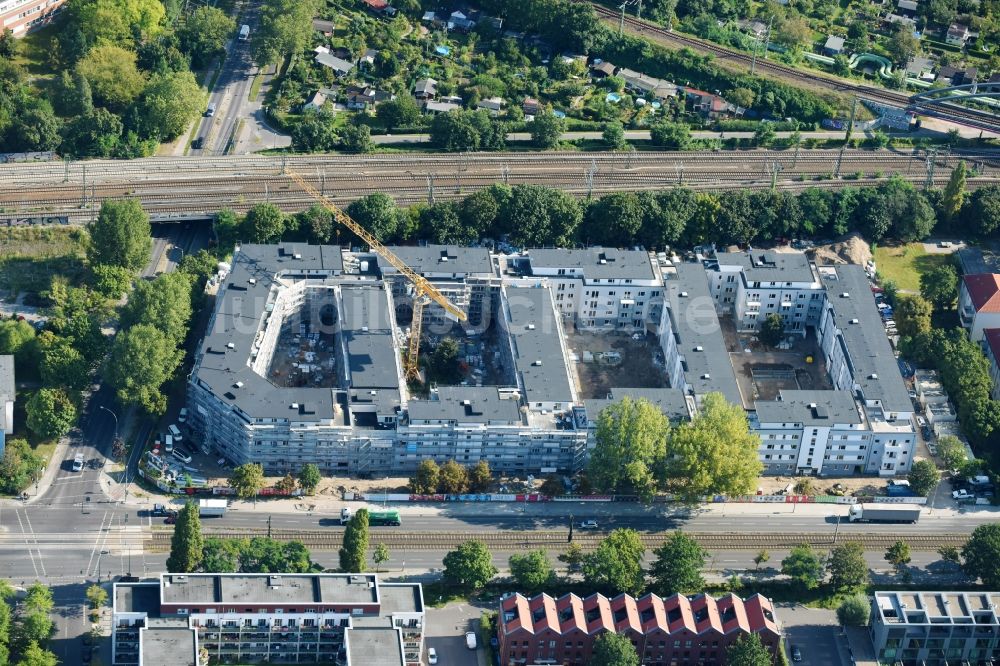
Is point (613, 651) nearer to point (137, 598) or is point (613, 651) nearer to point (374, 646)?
point (374, 646)

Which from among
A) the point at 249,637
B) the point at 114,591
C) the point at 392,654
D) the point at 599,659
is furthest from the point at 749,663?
the point at 114,591

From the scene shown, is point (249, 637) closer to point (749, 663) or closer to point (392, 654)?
point (392, 654)

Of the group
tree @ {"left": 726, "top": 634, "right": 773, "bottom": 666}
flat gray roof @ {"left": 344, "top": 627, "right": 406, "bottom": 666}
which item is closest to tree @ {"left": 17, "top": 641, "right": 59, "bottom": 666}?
flat gray roof @ {"left": 344, "top": 627, "right": 406, "bottom": 666}

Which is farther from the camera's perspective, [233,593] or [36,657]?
[233,593]

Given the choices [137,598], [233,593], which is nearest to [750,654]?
[233,593]

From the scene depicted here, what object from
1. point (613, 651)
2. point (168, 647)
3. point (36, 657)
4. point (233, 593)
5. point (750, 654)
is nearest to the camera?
point (168, 647)

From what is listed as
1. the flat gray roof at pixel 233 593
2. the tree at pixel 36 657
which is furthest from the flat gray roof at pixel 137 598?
the tree at pixel 36 657
